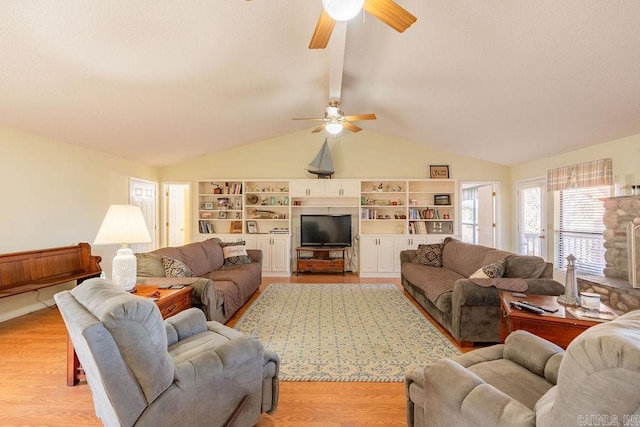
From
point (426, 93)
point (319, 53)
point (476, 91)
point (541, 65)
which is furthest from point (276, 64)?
point (541, 65)

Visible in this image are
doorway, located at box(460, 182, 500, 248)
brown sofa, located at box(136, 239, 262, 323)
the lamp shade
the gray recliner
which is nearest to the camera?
the gray recliner

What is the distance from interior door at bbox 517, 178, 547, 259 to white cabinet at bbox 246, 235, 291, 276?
4701 mm

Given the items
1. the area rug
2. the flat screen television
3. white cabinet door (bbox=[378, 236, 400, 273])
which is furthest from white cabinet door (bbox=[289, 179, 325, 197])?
the area rug

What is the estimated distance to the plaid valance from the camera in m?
3.82

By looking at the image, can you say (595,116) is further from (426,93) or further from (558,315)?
(558,315)

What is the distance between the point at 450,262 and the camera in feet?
14.1

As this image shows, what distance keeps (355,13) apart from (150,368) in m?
2.01

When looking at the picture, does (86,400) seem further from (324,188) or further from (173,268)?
(324,188)

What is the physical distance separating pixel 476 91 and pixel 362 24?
1.61 meters

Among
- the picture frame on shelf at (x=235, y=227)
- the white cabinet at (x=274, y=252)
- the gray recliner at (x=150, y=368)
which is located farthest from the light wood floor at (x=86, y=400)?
the picture frame on shelf at (x=235, y=227)

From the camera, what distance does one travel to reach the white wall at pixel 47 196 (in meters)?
3.41

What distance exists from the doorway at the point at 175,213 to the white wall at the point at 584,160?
6920mm

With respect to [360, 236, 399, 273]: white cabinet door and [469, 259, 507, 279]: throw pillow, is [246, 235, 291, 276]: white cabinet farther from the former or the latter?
[469, 259, 507, 279]: throw pillow

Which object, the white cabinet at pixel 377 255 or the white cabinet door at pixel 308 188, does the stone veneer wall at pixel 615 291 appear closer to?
the white cabinet at pixel 377 255
